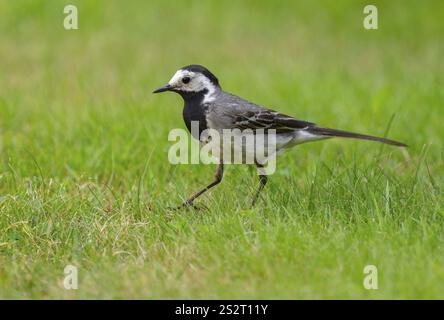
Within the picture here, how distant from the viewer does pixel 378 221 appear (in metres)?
5.79

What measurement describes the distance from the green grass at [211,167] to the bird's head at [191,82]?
79cm

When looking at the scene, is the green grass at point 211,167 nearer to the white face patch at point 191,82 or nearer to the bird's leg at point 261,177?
the bird's leg at point 261,177

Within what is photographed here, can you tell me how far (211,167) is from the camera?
7680mm

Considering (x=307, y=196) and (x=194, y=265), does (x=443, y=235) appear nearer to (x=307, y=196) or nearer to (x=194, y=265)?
(x=307, y=196)

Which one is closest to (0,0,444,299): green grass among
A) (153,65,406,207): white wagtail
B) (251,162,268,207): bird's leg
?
(251,162,268,207): bird's leg

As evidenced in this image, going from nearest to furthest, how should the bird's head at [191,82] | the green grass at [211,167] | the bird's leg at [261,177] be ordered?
the green grass at [211,167]
the bird's leg at [261,177]
the bird's head at [191,82]

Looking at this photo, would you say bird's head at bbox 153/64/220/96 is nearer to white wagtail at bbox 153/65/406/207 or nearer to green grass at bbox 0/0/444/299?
white wagtail at bbox 153/65/406/207

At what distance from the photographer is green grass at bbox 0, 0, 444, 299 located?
5.22 meters

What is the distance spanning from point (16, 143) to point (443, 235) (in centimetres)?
425

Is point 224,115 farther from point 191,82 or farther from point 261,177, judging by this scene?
point 261,177

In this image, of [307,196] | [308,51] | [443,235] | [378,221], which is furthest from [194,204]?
[308,51]

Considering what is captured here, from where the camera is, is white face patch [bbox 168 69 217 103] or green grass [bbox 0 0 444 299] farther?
white face patch [bbox 168 69 217 103]

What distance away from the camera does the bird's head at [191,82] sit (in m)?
6.76

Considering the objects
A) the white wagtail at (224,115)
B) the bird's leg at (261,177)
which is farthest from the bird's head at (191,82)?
the bird's leg at (261,177)
